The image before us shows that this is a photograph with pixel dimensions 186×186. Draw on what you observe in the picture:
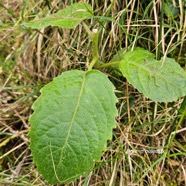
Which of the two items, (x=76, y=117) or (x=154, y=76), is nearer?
(x=76, y=117)

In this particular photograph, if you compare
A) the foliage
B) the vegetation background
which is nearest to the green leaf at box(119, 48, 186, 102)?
the foliage

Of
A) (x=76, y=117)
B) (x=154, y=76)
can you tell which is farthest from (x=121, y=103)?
(x=76, y=117)

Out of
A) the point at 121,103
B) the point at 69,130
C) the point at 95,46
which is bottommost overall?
the point at 121,103

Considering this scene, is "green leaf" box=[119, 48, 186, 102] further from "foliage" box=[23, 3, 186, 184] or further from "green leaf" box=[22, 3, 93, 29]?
"green leaf" box=[22, 3, 93, 29]

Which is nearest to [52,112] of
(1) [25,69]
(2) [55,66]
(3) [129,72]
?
(3) [129,72]

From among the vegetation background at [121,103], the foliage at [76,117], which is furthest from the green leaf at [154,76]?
the vegetation background at [121,103]

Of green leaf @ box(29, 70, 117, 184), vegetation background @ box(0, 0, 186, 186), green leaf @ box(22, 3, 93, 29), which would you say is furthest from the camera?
vegetation background @ box(0, 0, 186, 186)

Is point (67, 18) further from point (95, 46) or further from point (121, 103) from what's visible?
point (121, 103)
